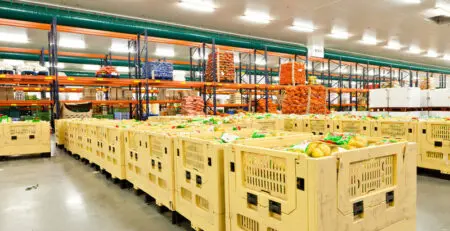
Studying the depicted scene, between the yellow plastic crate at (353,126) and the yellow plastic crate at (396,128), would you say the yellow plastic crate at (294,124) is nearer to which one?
the yellow plastic crate at (353,126)

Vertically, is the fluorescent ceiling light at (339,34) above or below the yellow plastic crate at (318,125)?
above

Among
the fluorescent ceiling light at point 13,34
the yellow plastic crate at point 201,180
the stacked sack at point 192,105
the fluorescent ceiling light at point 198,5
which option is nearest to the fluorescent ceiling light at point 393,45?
the fluorescent ceiling light at point 198,5

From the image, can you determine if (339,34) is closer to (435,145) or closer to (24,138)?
(435,145)

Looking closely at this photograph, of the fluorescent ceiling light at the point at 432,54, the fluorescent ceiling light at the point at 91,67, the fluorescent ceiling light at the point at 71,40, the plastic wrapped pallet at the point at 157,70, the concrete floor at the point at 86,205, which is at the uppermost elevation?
the fluorescent ceiling light at the point at 432,54

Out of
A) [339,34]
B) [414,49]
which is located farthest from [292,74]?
[414,49]

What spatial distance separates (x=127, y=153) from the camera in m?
4.63

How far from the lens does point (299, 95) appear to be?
504 inches

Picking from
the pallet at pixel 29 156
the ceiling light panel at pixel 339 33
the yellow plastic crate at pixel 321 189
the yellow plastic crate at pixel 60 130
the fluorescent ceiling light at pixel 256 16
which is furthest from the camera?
the ceiling light panel at pixel 339 33

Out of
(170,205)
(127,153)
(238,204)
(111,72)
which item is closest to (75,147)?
(111,72)

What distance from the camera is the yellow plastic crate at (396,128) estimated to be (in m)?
5.65

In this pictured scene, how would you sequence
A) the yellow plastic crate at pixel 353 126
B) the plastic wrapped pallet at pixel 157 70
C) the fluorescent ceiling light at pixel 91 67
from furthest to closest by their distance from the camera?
1. the fluorescent ceiling light at pixel 91 67
2. the plastic wrapped pallet at pixel 157 70
3. the yellow plastic crate at pixel 353 126

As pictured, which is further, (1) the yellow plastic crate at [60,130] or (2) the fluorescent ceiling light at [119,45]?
(2) the fluorescent ceiling light at [119,45]

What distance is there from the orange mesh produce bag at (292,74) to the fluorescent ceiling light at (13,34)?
1212cm

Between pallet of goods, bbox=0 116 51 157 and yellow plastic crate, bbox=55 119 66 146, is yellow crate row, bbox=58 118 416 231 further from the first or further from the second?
yellow plastic crate, bbox=55 119 66 146
